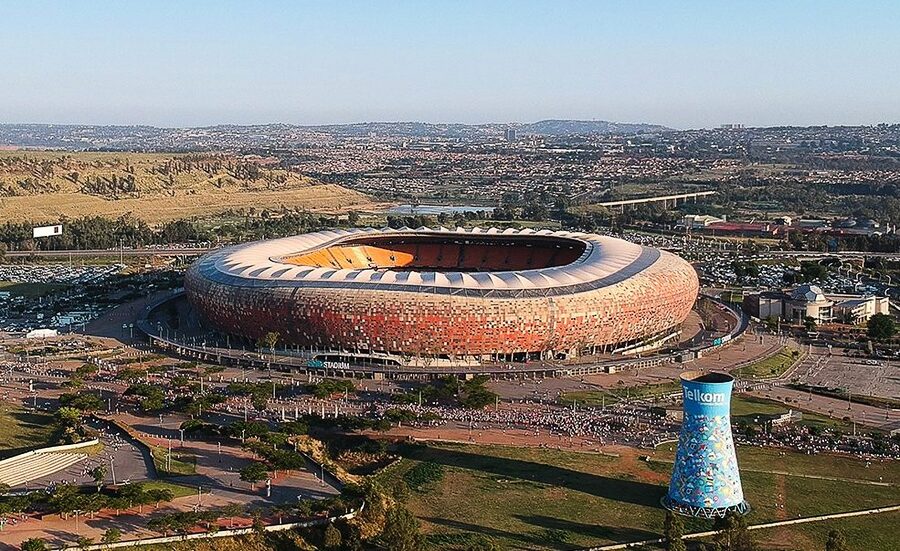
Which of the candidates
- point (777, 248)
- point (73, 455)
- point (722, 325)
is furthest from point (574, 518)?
point (777, 248)

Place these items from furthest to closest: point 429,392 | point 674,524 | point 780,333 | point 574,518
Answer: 1. point 780,333
2. point 429,392
3. point 574,518
4. point 674,524

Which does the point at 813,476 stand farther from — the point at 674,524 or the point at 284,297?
the point at 284,297

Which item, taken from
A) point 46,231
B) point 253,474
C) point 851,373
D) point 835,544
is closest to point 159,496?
point 253,474

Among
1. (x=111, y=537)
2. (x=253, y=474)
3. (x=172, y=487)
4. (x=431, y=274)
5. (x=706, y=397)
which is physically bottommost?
(x=172, y=487)

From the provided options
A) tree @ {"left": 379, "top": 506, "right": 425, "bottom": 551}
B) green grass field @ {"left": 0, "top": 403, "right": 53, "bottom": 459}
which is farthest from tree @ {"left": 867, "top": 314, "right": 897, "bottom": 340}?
green grass field @ {"left": 0, "top": 403, "right": 53, "bottom": 459}

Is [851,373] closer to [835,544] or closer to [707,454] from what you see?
[707,454]

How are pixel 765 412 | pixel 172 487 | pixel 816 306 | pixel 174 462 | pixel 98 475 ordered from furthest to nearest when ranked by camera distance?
pixel 816 306, pixel 765 412, pixel 174 462, pixel 172 487, pixel 98 475

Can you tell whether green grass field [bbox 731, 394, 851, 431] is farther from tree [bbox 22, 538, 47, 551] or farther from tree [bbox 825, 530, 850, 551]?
tree [bbox 22, 538, 47, 551]

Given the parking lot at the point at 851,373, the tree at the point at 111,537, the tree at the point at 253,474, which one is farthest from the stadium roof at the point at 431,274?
the tree at the point at 111,537
